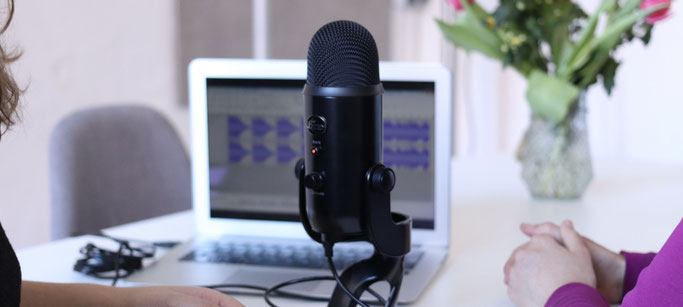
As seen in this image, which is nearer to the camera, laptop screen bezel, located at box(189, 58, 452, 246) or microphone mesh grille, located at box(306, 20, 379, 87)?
microphone mesh grille, located at box(306, 20, 379, 87)

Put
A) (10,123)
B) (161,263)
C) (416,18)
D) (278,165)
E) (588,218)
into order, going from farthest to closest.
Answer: (416,18)
(588,218)
(278,165)
(161,263)
(10,123)

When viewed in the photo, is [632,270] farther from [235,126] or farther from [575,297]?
[235,126]

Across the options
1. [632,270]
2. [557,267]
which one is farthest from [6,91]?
[632,270]

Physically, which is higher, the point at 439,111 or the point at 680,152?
the point at 439,111

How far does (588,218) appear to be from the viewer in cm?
131

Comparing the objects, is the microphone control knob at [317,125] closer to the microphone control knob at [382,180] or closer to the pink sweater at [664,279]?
the microphone control knob at [382,180]

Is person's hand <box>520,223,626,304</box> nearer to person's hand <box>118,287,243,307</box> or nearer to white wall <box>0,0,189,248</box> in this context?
person's hand <box>118,287,243,307</box>

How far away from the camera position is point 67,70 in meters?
2.45

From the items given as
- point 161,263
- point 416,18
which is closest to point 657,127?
point 416,18

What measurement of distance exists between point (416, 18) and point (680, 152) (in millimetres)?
1430

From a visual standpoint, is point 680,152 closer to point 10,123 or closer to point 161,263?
point 161,263

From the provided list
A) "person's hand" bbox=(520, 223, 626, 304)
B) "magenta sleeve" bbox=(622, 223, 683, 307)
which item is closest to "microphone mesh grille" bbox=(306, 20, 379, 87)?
"magenta sleeve" bbox=(622, 223, 683, 307)

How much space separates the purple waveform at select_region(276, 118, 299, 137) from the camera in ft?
3.69

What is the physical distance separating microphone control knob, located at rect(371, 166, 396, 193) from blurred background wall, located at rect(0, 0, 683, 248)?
1268 millimetres
